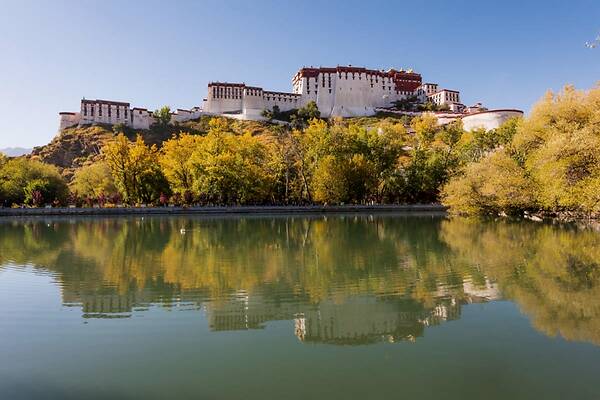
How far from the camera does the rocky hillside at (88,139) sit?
291ft

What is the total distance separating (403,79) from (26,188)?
91463 millimetres

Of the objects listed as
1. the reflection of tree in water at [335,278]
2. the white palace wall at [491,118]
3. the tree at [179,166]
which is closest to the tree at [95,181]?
the tree at [179,166]

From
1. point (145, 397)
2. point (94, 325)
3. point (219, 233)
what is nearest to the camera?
point (145, 397)

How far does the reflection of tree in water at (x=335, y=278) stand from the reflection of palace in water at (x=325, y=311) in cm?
2

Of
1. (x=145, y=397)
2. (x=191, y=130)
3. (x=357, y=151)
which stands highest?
(x=191, y=130)

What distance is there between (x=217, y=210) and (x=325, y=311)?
132 ft

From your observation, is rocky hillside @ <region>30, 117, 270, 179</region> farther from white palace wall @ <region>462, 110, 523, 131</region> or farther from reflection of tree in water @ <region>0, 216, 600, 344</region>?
reflection of tree in water @ <region>0, 216, 600, 344</region>

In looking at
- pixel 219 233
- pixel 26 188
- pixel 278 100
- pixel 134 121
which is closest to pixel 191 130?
pixel 134 121

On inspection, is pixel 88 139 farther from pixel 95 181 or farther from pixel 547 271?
pixel 547 271

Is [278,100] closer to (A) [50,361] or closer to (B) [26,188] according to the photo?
(B) [26,188]

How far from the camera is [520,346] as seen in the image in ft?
24.9

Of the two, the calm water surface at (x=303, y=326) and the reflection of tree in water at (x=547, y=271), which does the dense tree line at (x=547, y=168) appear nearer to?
the reflection of tree in water at (x=547, y=271)

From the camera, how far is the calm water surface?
623cm

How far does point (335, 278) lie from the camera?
44.0 feet
